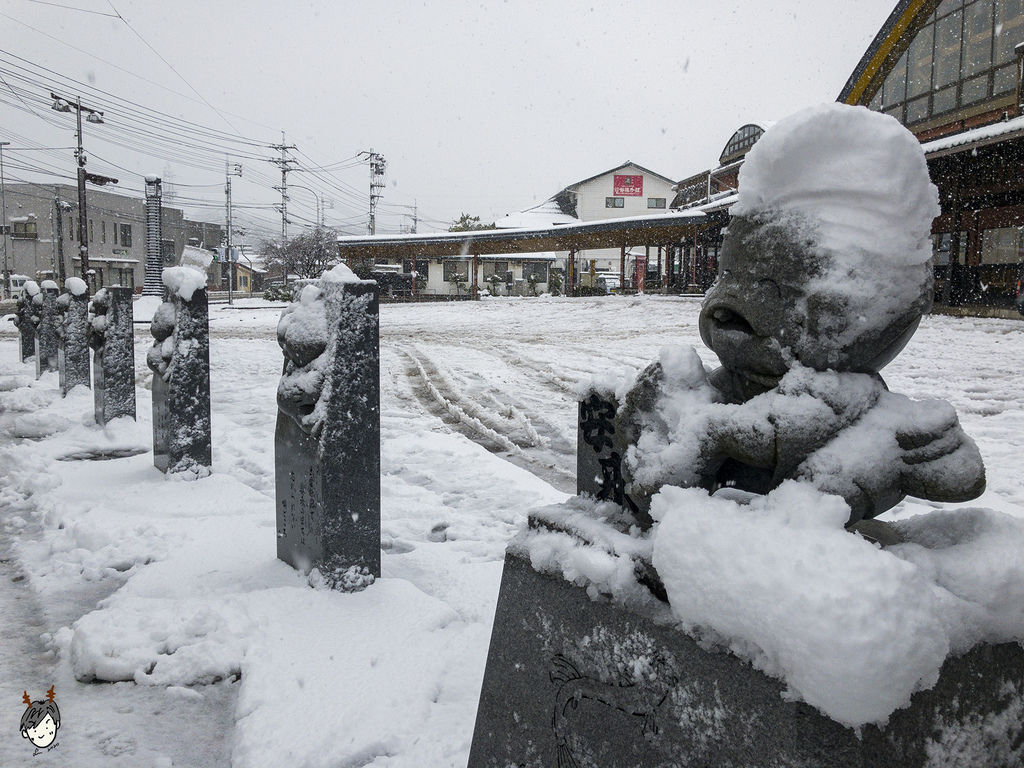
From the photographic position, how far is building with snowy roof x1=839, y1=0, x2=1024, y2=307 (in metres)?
16.0

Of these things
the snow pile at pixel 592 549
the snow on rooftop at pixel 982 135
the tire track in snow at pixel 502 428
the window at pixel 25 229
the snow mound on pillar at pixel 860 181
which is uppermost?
the window at pixel 25 229

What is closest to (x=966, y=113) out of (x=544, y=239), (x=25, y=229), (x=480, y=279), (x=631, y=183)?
(x=544, y=239)

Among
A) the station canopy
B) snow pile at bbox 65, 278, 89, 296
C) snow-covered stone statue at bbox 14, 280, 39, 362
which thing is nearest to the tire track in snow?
snow pile at bbox 65, 278, 89, 296

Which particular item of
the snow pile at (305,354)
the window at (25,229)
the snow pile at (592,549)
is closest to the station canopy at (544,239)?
the snow pile at (305,354)

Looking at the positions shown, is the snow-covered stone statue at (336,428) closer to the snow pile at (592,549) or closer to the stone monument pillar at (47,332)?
the snow pile at (592,549)

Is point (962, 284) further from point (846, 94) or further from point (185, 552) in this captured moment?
point (185, 552)

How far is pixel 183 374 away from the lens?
551 cm

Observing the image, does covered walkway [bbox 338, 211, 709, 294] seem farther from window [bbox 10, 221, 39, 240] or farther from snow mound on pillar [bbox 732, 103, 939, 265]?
window [bbox 10, 221, 39, 240]

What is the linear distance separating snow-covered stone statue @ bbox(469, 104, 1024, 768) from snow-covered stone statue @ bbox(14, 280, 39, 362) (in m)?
12.6

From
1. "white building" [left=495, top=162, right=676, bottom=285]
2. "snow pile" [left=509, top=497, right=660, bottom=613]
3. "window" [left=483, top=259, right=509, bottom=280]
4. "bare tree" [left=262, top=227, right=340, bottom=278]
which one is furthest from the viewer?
"white building" [left=495, top=162, right=676, bottom=285]

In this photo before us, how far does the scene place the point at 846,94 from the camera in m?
23.3

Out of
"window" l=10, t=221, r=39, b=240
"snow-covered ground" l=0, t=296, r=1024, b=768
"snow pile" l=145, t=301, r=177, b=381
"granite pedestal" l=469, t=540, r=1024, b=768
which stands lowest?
"snow-covered ground" l=0, t=296, r=1024, b=768

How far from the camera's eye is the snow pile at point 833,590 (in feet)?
4.04

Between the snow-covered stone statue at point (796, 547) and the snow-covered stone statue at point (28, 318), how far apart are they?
496 inches
